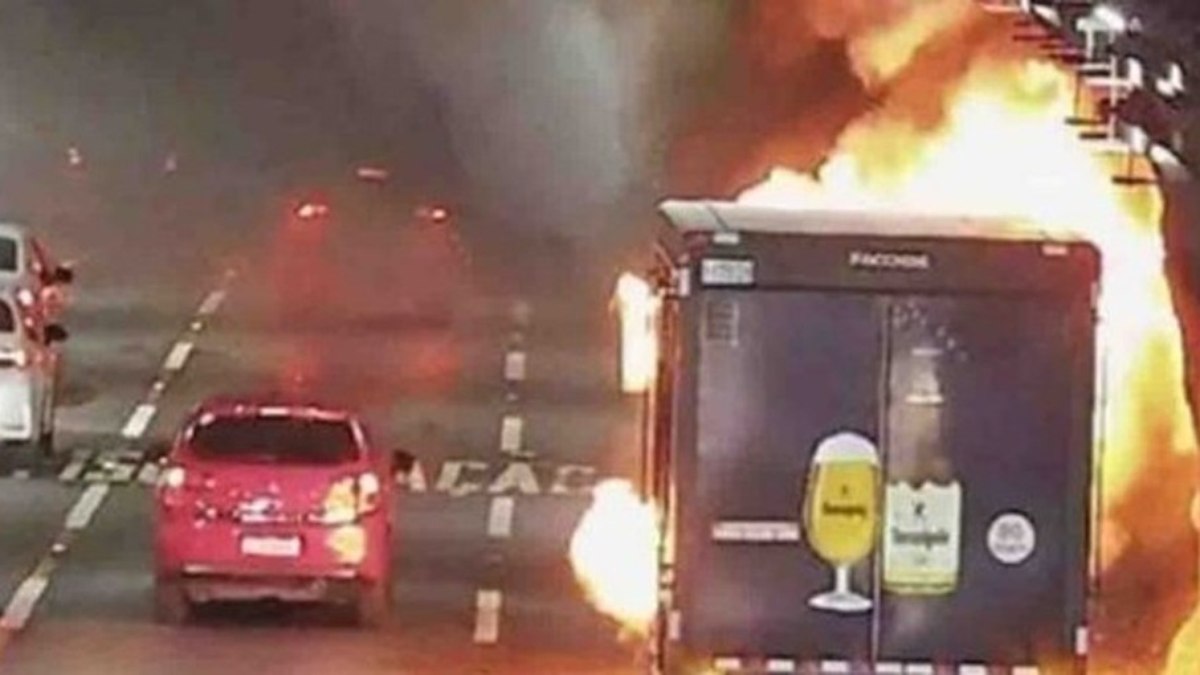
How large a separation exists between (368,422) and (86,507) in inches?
187

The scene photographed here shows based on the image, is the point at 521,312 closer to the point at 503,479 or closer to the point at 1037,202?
the point at 503,479

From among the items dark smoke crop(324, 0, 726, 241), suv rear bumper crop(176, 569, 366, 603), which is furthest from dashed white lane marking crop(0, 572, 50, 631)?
dark smoke crop(324, 0, 726, 241)

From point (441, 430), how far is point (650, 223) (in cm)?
1437

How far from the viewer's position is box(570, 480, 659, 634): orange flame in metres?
26.3

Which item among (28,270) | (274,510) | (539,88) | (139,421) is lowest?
(274,510)

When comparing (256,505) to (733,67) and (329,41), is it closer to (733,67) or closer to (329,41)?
(733,67)

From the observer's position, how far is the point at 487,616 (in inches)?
1203

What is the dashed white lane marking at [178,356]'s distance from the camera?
142ft

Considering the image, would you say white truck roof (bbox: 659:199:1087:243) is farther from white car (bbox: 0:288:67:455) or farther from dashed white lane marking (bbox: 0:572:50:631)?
white car (bbox: 0:288:67:455)

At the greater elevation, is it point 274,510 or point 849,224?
point 849,224

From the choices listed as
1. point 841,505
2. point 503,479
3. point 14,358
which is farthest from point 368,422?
point 841,505

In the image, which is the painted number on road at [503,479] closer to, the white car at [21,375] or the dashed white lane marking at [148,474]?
the dashed white lane marking at [148,474]

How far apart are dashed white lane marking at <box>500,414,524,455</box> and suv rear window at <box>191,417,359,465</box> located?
8.88 m

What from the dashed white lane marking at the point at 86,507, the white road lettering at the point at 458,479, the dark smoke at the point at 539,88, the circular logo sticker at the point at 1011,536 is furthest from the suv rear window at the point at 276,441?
the dark smoke at the point at 539,88
